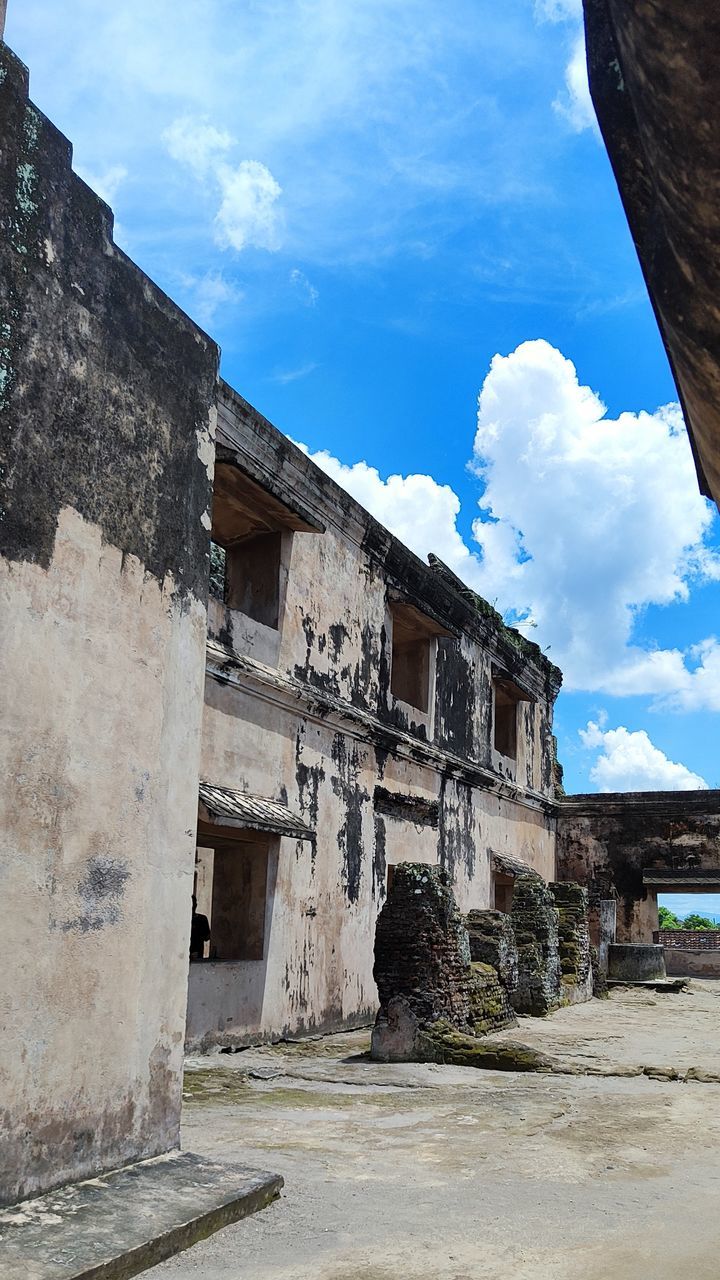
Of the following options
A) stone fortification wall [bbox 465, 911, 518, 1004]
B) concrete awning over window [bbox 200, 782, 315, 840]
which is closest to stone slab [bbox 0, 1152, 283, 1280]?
concrete awning over window [bbox 200, 782, 315, 840]

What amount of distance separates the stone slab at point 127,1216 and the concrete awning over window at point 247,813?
367 centimetres

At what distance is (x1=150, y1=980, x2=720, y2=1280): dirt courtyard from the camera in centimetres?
342

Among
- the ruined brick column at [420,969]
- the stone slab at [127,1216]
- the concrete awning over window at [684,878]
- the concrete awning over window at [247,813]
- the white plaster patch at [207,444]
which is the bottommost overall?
the stone slab at [127,1216]

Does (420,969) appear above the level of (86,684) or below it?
below

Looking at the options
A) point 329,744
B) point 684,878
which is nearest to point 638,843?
point 684,878

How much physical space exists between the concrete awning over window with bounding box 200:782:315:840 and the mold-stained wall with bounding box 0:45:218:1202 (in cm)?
321

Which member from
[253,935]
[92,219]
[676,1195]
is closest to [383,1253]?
[676,1195]

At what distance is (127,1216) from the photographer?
3381 millimetres

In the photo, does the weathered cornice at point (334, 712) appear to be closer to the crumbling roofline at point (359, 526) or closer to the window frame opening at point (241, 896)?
the window frame opening at point (241, 896)

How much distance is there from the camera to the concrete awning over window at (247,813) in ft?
25.3

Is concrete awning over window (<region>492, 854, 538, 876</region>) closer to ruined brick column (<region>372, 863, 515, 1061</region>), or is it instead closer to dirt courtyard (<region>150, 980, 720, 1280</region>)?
ruined brick column (<region>372, 863, 515, 1061</region>)

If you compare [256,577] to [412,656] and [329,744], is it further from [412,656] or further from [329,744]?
[412,656]

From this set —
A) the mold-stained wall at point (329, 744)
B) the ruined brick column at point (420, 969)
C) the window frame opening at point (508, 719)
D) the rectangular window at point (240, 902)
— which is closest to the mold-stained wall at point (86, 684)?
the ruined brick column at point (420, 969)

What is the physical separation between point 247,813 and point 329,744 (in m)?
2.24
